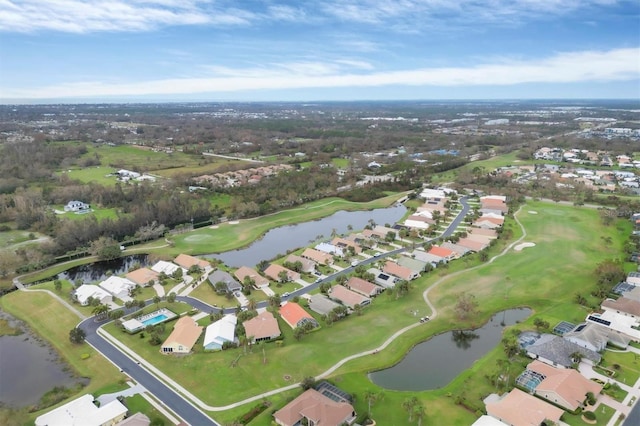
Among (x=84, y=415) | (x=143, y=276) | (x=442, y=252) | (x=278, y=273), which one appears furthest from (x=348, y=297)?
(x=84, y=415)

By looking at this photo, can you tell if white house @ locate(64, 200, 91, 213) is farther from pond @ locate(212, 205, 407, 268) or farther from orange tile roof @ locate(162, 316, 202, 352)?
orange tile roof @ locate(162, 316, 202, 352)

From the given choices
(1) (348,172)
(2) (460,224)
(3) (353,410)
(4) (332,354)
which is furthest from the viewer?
(1) (348,172)

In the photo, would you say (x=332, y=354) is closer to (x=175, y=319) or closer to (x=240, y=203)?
(x=175, y=319)

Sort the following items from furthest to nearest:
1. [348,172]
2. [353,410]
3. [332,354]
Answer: [348,172]
[332,354]
[353,410]

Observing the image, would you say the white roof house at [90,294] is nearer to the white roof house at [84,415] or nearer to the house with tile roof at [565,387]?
the white roof house at [84,415]

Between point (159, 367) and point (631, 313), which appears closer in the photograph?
point (159, 367)

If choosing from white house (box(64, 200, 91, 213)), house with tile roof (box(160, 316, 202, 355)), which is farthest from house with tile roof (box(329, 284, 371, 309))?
white house (box(64, 200, 91, 213))

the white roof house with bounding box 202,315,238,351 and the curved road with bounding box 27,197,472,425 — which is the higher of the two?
the white roof house with bounding box 202,315,238,351

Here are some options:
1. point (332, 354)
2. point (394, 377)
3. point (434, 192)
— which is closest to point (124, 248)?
point (332, 354)
